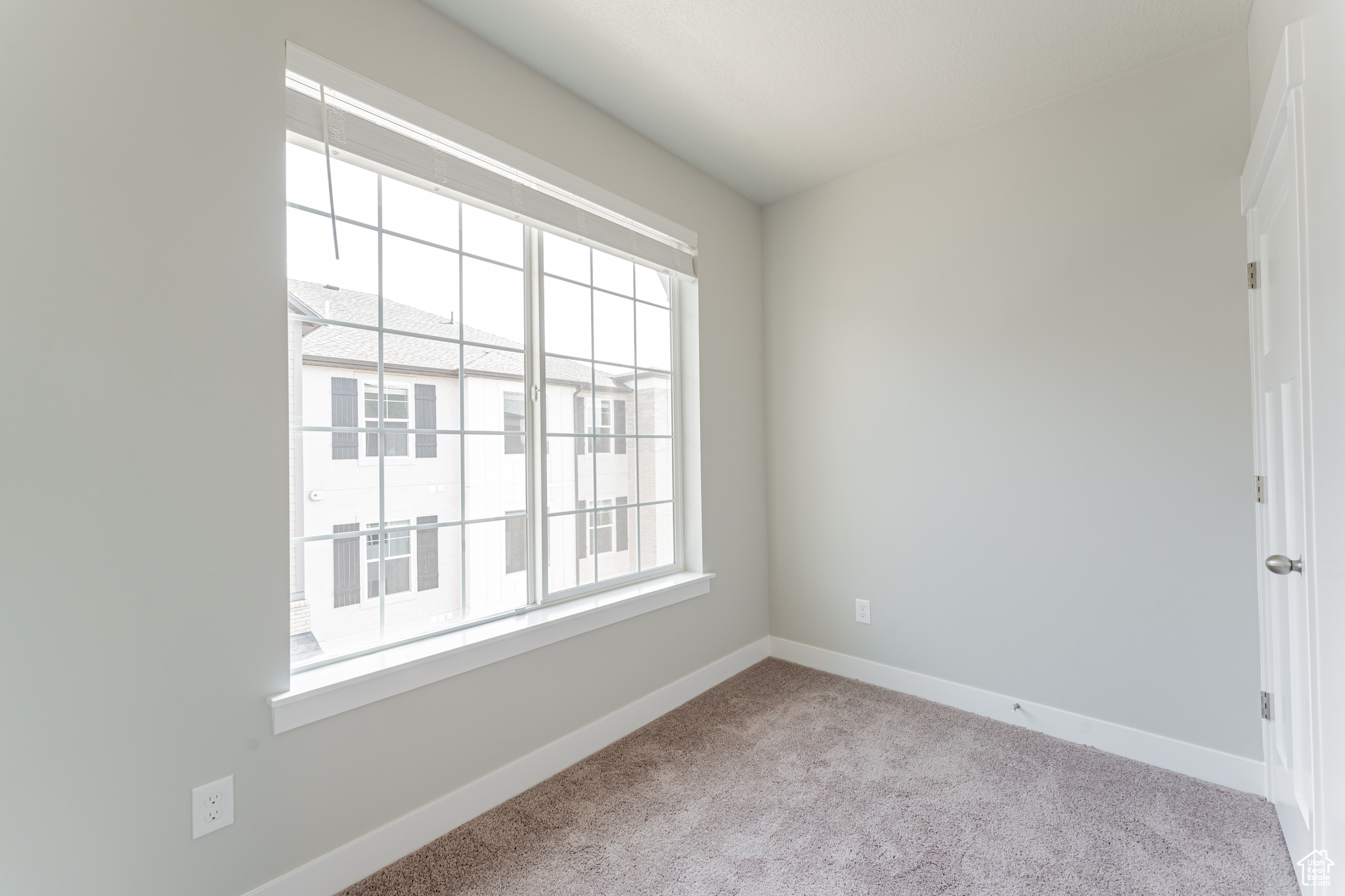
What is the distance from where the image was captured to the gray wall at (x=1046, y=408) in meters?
2.05

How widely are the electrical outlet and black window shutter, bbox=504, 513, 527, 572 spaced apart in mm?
961

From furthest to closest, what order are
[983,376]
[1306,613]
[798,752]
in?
[983,376], [798,752], [1306,613]

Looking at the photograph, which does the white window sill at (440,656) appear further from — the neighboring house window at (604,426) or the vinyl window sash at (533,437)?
the neighboring house window at (604,426)

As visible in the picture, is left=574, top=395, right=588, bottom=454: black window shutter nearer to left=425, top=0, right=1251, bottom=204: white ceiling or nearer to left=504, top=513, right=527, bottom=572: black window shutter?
left=504, top=513, right=527, bottom=572: black window shutter

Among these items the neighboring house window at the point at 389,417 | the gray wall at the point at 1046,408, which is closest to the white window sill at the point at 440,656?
the neighboring house window at the point at 389,417

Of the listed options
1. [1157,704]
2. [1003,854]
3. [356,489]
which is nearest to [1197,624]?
[1157,704]

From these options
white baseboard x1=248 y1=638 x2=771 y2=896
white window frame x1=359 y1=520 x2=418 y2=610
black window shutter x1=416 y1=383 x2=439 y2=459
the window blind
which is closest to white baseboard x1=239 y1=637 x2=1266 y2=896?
white baseboard x1=248 y1=638 x2=771 y2=896

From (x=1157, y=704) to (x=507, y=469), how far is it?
2574mm

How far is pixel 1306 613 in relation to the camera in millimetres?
1388

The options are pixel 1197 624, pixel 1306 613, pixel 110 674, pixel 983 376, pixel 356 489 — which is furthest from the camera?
pixel 983 376

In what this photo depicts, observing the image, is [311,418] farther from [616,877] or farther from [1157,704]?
[1157,704]

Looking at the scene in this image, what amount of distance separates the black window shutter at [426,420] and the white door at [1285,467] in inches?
Result: 90.5

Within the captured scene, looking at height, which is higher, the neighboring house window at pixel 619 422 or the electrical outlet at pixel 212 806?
the neighboring house window at pixel 619 422

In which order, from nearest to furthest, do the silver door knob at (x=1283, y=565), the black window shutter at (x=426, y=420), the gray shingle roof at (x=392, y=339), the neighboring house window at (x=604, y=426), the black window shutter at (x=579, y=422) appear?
the silver door knob at (x=1283, y=565), the gray shingle roof at (x=392, y=339), the black window shutter at (x=426, y=420), the black window shutter at (x=579, y=422), the neighboring house window at (x=604, y=426)
